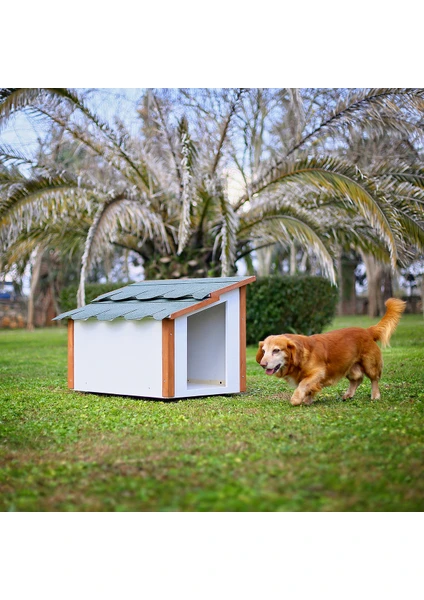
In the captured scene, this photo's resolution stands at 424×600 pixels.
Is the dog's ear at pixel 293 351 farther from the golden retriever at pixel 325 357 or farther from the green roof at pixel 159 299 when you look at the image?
the green roof at pixel 159 299

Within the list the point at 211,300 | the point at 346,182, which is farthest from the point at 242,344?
the point at 346,182

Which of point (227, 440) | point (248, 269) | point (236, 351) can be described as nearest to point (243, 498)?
point (227, 440)

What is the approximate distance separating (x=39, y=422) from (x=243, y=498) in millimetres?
2848

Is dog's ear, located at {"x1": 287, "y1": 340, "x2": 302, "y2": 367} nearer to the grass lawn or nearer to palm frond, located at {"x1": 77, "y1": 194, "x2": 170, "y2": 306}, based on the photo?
the grass lawn

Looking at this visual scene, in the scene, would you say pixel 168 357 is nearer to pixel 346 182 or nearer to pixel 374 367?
pixel 374 367

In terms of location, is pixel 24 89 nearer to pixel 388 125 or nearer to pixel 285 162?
pixel 285 162

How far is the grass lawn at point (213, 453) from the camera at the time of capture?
3947 mm

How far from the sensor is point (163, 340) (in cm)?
705

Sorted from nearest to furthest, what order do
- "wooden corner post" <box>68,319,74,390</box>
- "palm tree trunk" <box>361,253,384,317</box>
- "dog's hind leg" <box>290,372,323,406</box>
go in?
"dog's hind leg" <box>290,372,323,406</box>, "wooden corner post" <box>68,319,74,390</box>, "palm tree trunk" <box>361,253,384,317</box>

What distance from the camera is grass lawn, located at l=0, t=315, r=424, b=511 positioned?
3947 mm

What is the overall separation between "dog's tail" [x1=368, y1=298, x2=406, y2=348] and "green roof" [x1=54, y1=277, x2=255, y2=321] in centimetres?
150

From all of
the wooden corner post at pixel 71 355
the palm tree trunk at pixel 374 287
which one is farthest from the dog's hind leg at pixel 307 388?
the palm tree trunk at pixel 374 287

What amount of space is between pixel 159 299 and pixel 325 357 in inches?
82.5

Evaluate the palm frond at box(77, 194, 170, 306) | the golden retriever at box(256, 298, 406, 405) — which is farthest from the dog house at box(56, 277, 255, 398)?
the golden retriever at box(256, 298, 406, 405)
